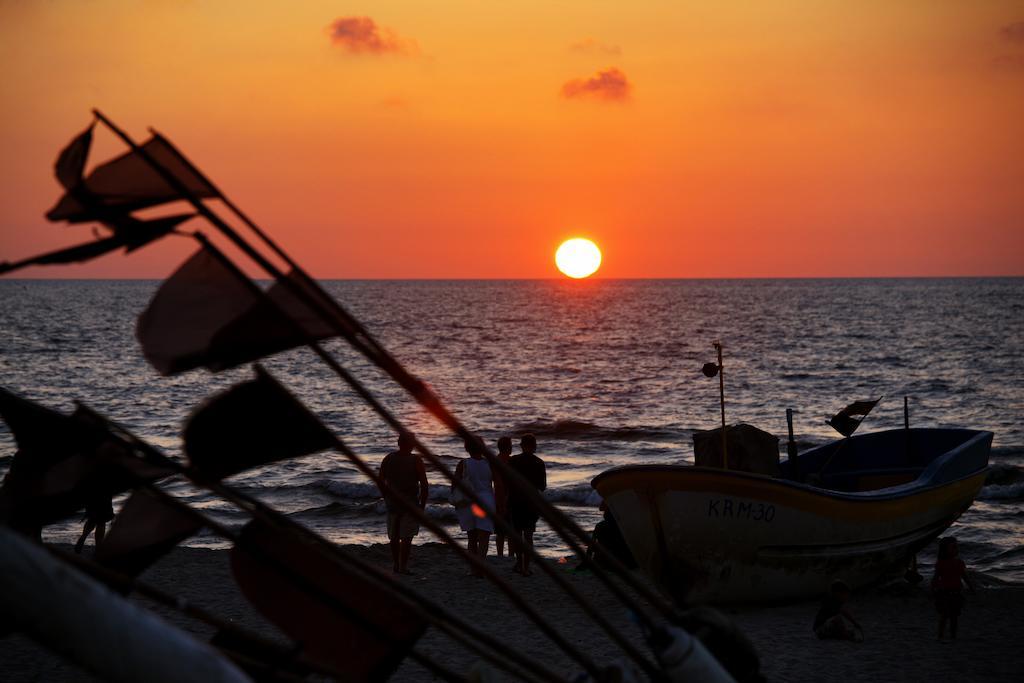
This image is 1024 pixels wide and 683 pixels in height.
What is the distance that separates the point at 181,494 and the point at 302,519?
167 inches

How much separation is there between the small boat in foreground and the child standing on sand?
1625 millimetres

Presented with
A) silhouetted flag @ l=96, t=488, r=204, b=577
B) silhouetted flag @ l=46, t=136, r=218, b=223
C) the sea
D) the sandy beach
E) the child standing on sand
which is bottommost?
the sea

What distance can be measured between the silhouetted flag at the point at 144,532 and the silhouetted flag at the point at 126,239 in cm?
154

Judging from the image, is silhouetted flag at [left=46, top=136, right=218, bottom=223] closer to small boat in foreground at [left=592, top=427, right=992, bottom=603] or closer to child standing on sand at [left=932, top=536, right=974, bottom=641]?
small boat in foreground at [left=592, top=427, right=992, bottom=603]

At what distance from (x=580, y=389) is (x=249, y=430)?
56739 millimetres

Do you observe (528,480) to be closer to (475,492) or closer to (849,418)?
(475,492)

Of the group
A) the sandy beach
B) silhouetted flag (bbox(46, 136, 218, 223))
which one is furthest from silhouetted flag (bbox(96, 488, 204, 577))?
the sandy beach

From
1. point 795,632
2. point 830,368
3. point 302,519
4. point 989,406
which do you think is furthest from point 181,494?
point 830,368

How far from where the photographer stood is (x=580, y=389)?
2415 inches

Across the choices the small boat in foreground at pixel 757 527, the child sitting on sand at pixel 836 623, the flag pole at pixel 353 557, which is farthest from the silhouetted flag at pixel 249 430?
the child sitting on sand at pixel 836 623

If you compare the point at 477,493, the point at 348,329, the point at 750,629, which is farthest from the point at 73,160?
the point at 750,629

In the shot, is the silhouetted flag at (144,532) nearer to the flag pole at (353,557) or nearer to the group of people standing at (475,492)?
the flag pole at (353,557)

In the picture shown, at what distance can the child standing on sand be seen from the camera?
38.4 feet

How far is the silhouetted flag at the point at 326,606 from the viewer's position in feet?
17.3
